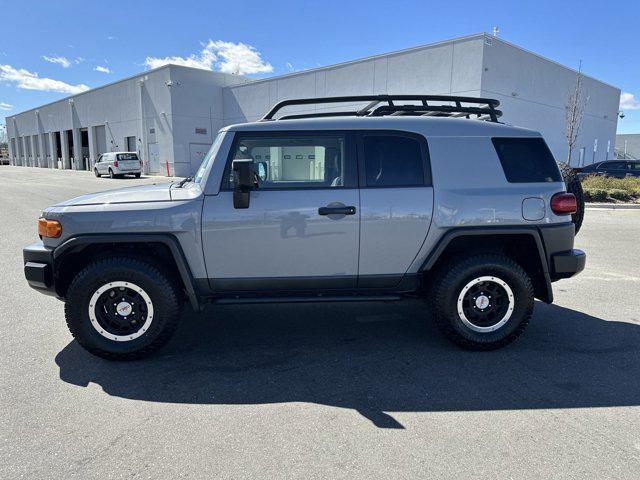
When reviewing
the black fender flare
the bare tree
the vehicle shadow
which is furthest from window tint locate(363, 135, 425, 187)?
the bare tree

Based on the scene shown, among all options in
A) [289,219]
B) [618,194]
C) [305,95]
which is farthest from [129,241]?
[305,95]

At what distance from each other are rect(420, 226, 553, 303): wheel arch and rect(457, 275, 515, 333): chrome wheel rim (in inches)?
12.3

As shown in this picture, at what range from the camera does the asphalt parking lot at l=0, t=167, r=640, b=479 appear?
2.48 metres

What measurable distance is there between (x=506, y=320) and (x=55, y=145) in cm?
6290

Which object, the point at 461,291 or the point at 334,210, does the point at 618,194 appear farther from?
the point at 334,210

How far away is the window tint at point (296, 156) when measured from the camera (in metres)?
3.76

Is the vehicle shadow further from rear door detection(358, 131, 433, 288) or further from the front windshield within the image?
the front windshield

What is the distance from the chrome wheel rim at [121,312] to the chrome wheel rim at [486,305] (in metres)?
2.64

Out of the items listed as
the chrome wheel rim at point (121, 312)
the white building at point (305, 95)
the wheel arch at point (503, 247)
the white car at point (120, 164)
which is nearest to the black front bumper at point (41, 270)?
the chrome wheel rim at point (121, 312)

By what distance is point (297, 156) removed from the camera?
3.80 metres

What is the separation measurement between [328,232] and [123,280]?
1.69 m

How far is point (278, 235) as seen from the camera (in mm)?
3627

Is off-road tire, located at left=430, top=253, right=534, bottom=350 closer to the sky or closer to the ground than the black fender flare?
closer to the ground

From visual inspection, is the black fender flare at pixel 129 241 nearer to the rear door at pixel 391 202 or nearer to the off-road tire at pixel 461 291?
the rear door at pixel 391 202
